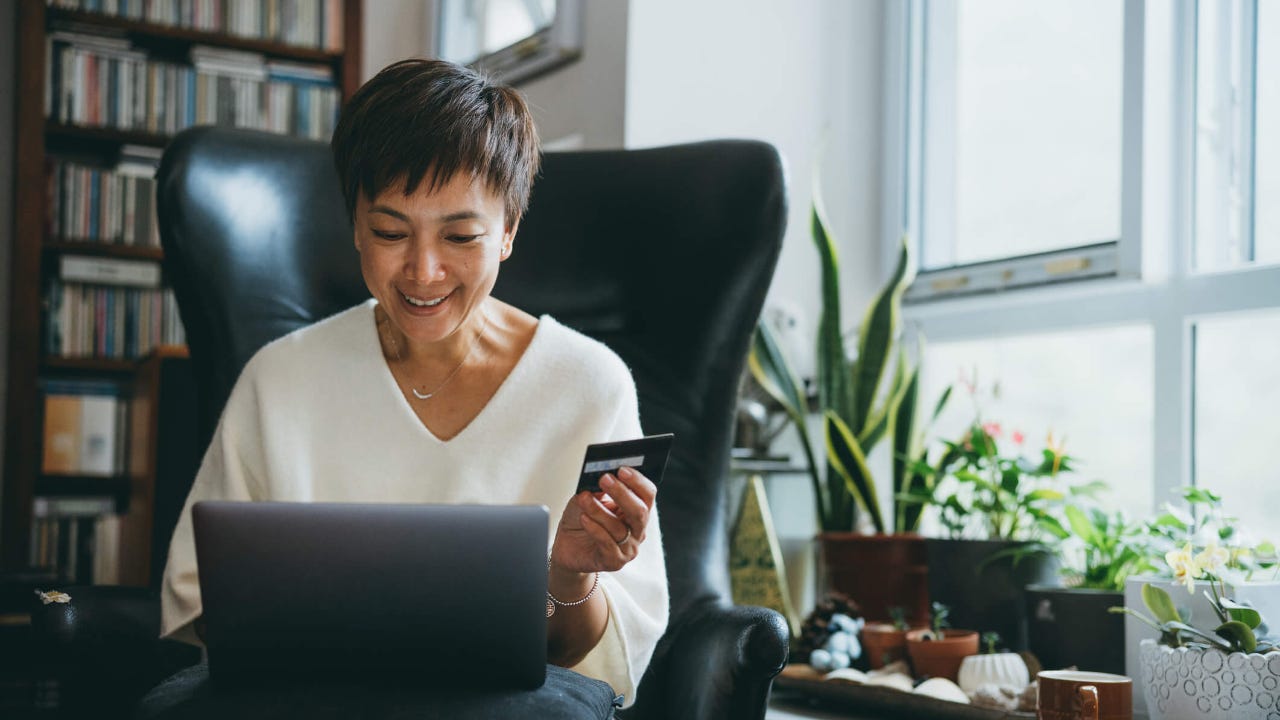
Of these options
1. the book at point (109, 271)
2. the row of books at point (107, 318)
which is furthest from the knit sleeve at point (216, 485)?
the book at point (109, 271)

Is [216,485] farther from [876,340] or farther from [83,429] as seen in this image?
[83,429]

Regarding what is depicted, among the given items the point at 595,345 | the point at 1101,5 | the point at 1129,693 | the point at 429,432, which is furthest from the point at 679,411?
the point at 1101,5

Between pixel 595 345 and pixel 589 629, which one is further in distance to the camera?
pixel 595 345

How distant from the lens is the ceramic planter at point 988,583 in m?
1.70

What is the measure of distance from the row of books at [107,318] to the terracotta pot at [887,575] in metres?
2.20

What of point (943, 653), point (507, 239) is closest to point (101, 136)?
point (507, 239)

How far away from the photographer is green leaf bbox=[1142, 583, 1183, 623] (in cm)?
136

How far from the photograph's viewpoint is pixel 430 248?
4.25ft

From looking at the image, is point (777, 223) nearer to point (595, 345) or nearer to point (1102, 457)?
point (595, 345)

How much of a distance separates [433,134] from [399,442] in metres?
0.36

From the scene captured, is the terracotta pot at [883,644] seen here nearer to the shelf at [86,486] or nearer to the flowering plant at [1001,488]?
the flowering plant at [1001,488]

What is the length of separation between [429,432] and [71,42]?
258 centimetres

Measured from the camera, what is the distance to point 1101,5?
6.99 feet

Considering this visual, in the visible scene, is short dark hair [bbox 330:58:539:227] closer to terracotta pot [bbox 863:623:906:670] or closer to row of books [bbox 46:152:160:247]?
terracotta pot [bbox 863:623:906:670]
